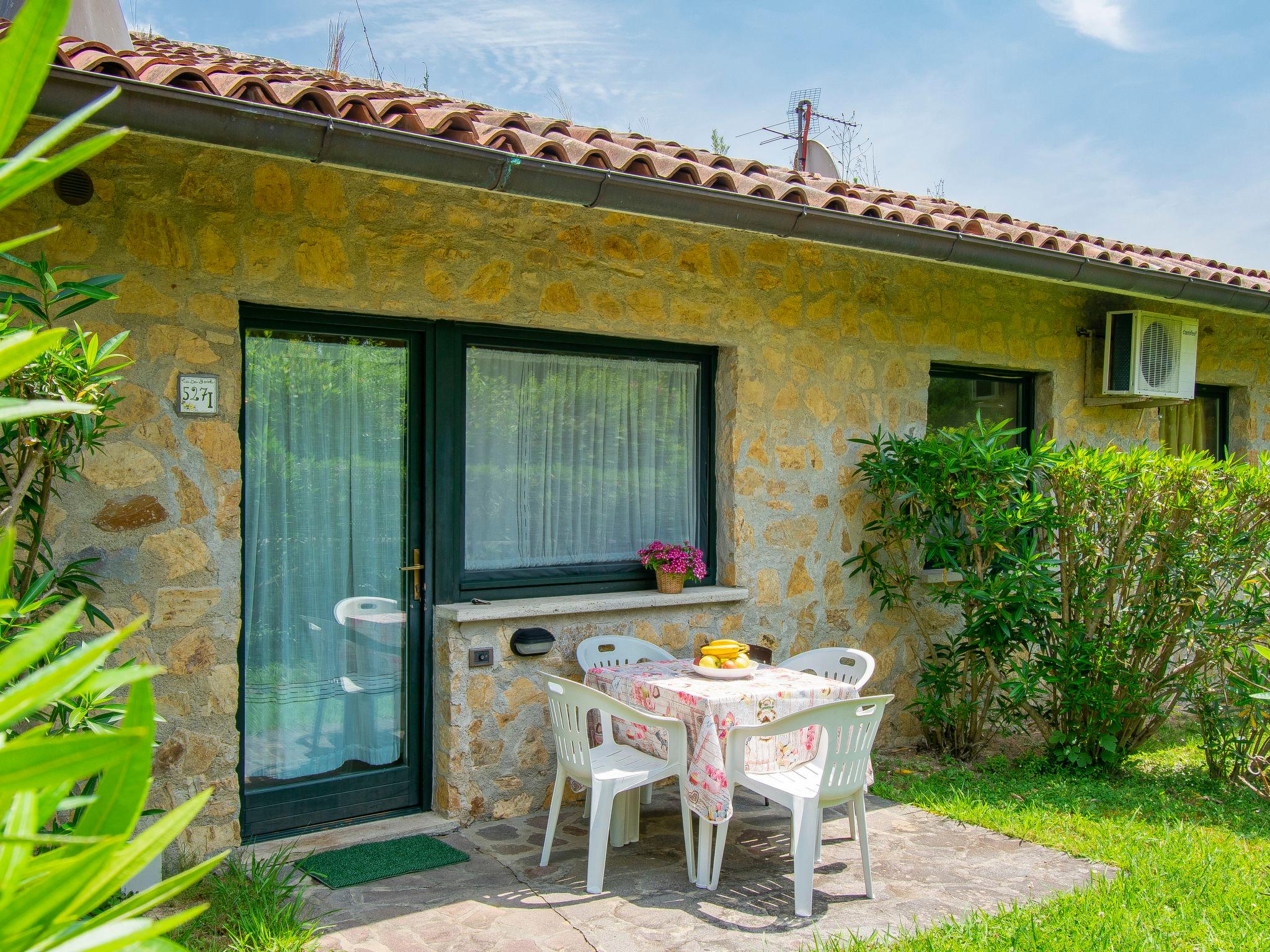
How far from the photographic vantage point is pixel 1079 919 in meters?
3.48

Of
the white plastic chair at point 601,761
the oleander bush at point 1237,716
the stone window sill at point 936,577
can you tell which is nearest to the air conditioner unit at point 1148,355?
the stone window sill at point 936,577

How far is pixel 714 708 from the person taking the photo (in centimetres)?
392

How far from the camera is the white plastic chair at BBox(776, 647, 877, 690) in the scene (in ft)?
16.2

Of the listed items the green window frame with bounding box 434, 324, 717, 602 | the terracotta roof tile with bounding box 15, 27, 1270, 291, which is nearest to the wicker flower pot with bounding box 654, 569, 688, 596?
the green window frame with bounding box 434, 324, 717, 602

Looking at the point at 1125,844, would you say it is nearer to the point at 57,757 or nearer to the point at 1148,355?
the point at 1148,355

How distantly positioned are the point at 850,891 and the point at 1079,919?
83 cm

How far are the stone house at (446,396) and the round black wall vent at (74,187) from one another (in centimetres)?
2

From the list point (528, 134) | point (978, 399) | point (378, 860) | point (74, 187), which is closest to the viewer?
point (74, 187)

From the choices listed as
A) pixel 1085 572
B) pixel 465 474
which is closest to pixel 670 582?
pixel 465 474

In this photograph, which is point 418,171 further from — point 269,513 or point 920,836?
point 920,836

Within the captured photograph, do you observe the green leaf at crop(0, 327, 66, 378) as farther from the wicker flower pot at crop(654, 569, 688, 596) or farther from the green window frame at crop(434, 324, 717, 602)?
the wicker flower pot at crop(654, 569, 688, 596)

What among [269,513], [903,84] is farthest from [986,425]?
[903,84]

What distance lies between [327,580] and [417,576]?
0.41 m

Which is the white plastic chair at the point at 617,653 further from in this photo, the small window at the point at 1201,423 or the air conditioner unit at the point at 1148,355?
the small window at the point at 1201,423
